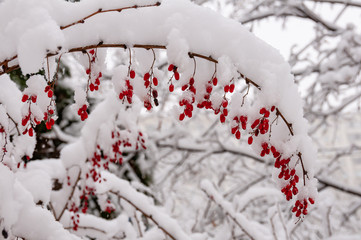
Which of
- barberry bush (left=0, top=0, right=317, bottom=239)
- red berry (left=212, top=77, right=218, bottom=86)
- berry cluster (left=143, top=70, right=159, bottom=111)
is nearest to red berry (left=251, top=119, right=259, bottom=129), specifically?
barberry bush (left=0, top=0, right=317, bottom=239)

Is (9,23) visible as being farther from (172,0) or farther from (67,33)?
(172,0)

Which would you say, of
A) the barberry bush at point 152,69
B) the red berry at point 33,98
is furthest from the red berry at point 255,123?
the red berry at point 33,98

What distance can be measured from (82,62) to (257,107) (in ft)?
2.49

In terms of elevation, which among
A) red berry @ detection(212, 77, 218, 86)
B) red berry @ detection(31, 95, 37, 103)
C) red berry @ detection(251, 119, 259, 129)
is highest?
red berry @ detection(212, 77, 218, 86)

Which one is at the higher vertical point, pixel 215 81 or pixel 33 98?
pixel 215 81

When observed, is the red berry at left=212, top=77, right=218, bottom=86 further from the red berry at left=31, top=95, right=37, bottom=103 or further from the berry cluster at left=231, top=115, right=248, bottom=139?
the red berry at left=31, top=95, right=37, bottom=103

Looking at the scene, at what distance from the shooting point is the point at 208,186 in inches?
133

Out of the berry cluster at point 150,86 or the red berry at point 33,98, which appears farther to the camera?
the berry cluster at point 150,86

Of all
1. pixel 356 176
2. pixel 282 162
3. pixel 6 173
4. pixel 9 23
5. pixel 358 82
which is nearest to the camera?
pixel 9 23

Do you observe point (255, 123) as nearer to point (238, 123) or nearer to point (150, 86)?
point (238, 123)

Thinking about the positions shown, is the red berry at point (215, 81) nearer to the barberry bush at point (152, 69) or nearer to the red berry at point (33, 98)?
the barberry bush at point (152, 69)

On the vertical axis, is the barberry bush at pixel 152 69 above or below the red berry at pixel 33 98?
above

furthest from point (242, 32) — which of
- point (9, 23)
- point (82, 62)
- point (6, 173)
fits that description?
point (6, 173)


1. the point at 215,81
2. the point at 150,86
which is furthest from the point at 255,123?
the point at 150,86
